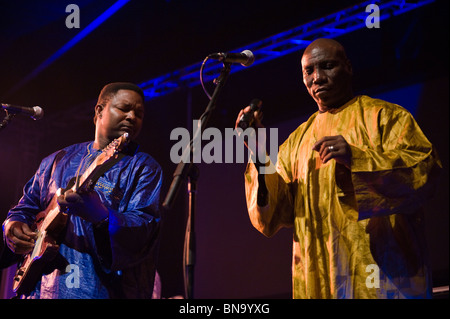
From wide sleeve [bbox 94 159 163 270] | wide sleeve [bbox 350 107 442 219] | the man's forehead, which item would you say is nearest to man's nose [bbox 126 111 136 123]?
the man's forehead

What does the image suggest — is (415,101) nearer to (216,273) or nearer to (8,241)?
(216,273)

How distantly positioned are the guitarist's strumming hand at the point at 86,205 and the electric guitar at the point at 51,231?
0.09 m

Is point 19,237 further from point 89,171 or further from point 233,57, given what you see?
point 233,57

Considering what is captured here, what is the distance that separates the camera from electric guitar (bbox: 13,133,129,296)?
10.5ft

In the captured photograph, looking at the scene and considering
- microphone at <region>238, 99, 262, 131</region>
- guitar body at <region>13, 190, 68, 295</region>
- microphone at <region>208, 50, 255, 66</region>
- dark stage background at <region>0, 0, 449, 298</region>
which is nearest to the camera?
microphone at <region>238, 99, 262, 131</region>

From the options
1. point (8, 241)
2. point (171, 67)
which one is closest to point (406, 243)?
point (8, 241)

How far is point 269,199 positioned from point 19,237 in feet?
5.16

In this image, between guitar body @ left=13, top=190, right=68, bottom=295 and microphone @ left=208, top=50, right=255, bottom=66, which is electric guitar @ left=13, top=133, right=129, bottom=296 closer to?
guitar body @ left=13, top=190, right=68, bottom=295

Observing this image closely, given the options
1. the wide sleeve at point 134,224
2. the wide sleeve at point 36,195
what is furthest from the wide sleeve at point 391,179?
the wide sleeve at point 36,195

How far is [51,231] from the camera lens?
10.9ft

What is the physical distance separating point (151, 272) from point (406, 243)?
1.44 m

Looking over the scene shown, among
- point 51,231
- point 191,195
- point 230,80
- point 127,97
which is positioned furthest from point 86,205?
point 230,80

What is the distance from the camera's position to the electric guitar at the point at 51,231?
10.5ft

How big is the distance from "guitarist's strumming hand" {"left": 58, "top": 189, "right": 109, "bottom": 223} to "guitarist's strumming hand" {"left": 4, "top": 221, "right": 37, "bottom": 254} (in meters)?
0.52
